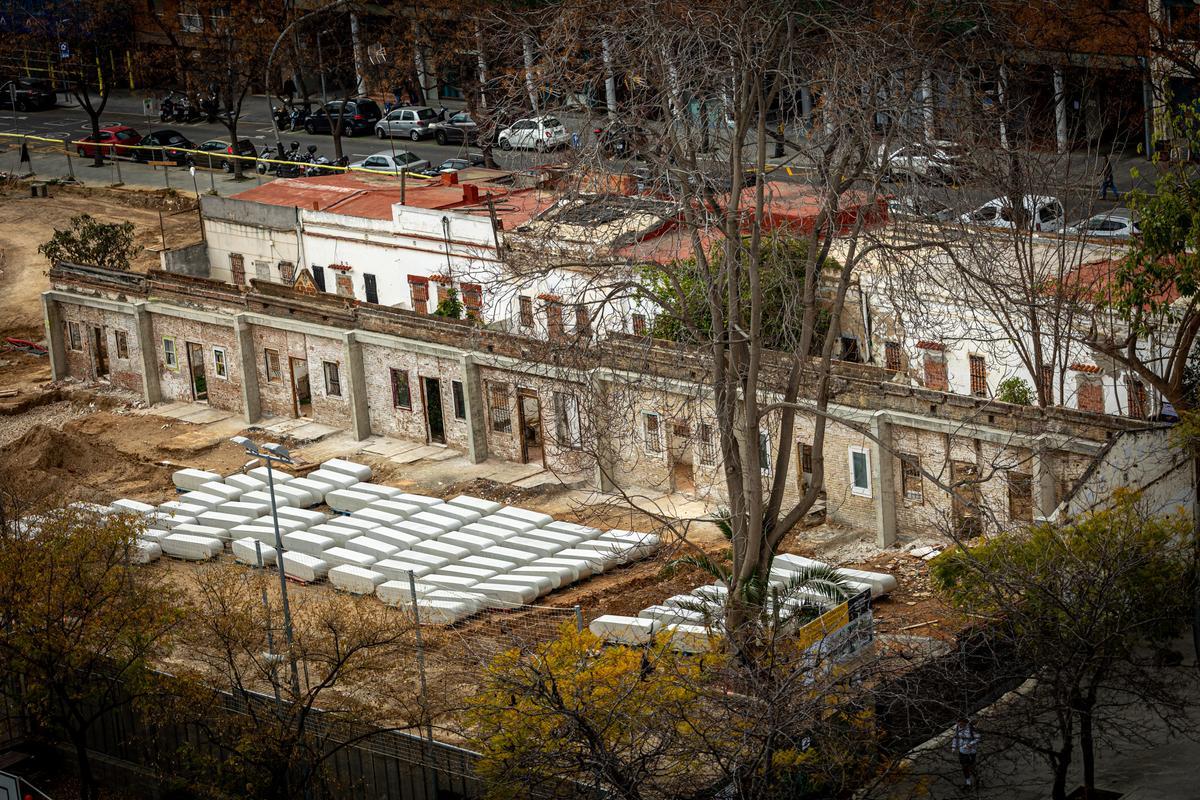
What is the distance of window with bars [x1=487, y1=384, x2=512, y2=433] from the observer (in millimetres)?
47938

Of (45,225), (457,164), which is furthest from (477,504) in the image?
(45,225)

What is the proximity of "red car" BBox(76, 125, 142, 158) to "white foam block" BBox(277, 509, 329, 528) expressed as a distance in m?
38.5

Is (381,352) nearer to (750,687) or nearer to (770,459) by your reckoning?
(770,459)

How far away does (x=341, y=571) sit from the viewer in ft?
133

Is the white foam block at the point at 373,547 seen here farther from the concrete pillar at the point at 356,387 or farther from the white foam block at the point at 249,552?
the concrete pillar at the point at 356,387

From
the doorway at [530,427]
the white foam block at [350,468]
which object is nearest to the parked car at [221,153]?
the white foam block at [350,468]

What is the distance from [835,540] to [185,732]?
15.6m

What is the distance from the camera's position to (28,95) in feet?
297

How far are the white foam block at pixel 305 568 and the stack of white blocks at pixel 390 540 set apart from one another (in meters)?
0.02

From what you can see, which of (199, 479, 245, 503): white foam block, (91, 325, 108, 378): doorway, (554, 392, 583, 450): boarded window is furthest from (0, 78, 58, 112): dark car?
(554, 392, 583, 450): boarded window

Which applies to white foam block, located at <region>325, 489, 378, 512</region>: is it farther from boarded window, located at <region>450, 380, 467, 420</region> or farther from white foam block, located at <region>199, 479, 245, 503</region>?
boarded window, located at <region>450, 380, 467, 420</region>

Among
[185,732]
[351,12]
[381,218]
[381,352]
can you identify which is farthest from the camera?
[351,12]

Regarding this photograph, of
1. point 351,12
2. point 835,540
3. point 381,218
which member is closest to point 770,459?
point 835,540

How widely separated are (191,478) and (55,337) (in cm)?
1282
